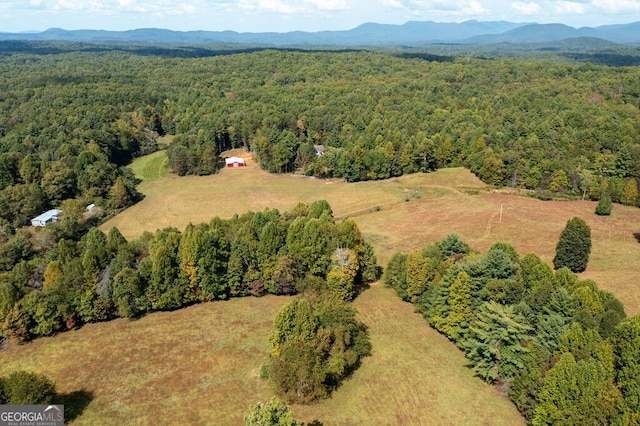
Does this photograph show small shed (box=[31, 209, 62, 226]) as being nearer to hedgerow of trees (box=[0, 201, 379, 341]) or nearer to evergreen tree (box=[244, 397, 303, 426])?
hedgerow of trees (box=[0, 201, 379, 341])

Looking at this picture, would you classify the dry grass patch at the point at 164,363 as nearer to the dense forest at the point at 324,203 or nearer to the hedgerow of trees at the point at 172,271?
the hedgerow of trees at the point at 172,271

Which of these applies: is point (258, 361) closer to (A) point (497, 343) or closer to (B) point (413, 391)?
(B) point (413, 391)

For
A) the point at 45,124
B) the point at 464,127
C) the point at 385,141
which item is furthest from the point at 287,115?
the point at 45,124

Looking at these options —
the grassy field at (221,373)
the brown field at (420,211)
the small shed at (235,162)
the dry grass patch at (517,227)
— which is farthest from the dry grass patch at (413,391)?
the small shed at (235,162)

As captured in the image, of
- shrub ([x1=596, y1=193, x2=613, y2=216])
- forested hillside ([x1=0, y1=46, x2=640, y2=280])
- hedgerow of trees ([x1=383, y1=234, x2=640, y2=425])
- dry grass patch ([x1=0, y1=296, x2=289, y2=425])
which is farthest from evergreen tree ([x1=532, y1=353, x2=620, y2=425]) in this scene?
forested hillside ([x1=0, y1=46, x2=640, y2=280])

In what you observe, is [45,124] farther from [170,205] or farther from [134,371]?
[134,371]

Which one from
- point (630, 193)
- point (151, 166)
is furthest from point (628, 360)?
point (151, 166)
